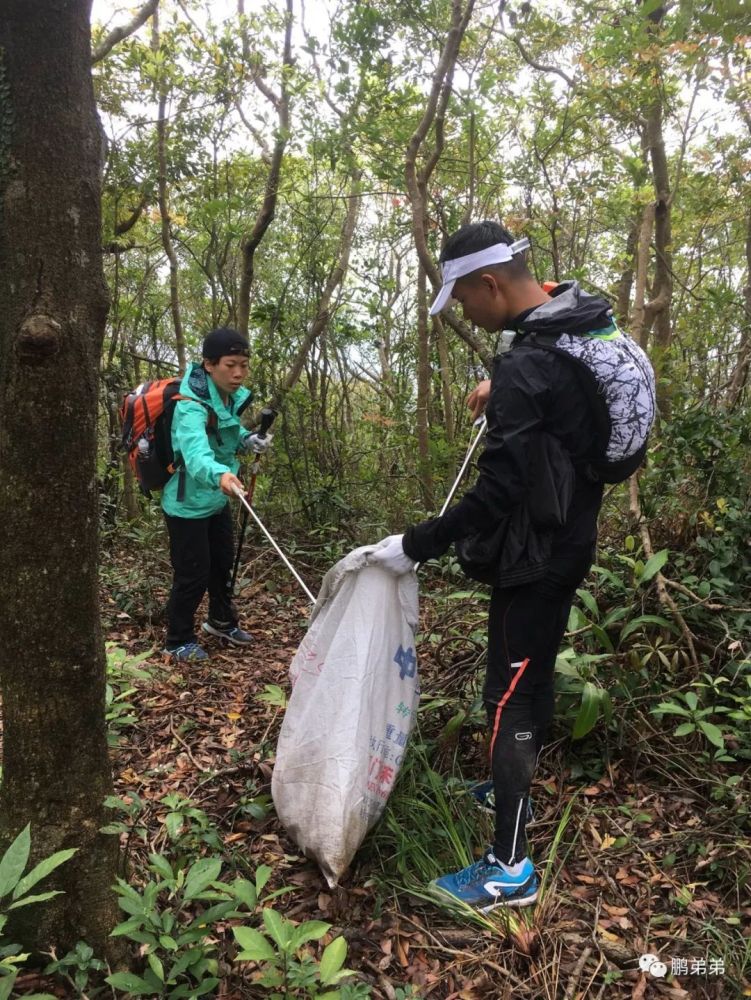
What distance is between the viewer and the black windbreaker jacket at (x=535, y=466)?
1.94 m

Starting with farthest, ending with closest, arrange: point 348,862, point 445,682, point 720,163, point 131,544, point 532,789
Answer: point 720,163 → point 131,544 → point 445,682 → point 532,789 → point 348,862

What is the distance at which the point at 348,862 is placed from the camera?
211cm

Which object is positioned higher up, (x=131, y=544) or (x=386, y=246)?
(x=386, y=246)

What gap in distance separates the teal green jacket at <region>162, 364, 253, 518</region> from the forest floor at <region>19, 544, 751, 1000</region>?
1116 mm

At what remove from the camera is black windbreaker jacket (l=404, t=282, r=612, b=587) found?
194 centimetres

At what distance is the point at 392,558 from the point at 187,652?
2.14 meters

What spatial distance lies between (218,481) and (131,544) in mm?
3079

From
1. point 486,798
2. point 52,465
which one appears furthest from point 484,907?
point 52,465

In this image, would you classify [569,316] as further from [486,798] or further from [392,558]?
[486,798]

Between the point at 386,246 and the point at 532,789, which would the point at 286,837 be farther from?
the point at 386,246

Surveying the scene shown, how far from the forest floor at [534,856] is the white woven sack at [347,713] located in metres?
0.19

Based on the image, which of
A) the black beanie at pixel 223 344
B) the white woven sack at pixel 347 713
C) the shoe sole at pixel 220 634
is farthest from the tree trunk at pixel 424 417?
the white woven sack at pixel 347 713

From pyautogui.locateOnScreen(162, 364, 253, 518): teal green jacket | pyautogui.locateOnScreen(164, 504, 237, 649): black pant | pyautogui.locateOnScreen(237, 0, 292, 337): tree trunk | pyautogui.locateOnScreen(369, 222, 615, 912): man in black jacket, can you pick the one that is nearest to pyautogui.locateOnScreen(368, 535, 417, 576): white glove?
pyautogui.locateOnScreen(369, 222, 615, 912): man in black jacket

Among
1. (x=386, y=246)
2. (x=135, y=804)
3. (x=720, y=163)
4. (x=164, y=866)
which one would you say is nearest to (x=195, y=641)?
(x=135, y=804)
